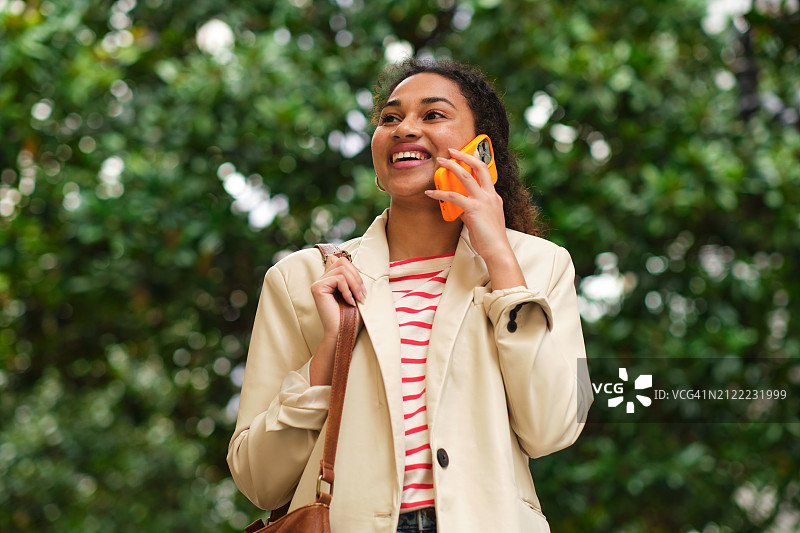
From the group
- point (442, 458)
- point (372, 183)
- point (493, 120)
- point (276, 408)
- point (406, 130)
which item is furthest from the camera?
Answer: point (372, 183)

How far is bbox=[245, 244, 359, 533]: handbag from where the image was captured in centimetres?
148

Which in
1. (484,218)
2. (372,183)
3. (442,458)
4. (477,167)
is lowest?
(442,458)

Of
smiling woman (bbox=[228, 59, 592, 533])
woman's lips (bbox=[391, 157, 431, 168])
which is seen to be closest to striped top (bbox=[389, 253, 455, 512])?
smiling woman (bbox=[228, 59, 592, 533])

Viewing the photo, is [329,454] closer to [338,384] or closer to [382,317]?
[338,384]

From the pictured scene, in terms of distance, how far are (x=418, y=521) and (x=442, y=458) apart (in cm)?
12

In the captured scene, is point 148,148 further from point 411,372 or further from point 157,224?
point 411,372

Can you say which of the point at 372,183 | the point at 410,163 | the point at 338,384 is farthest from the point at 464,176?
the point at 372,183

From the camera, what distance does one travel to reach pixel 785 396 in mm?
3746

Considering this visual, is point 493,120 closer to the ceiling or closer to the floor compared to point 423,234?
closer to the ceiling

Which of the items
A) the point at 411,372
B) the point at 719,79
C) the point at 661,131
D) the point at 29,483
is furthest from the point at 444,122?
the point at 29,483

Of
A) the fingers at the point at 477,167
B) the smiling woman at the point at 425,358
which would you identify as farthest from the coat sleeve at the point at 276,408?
the fingers at the point at 477,167

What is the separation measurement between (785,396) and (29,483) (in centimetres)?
390

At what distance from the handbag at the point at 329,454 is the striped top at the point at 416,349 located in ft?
0.36

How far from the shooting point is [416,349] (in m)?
1.66
